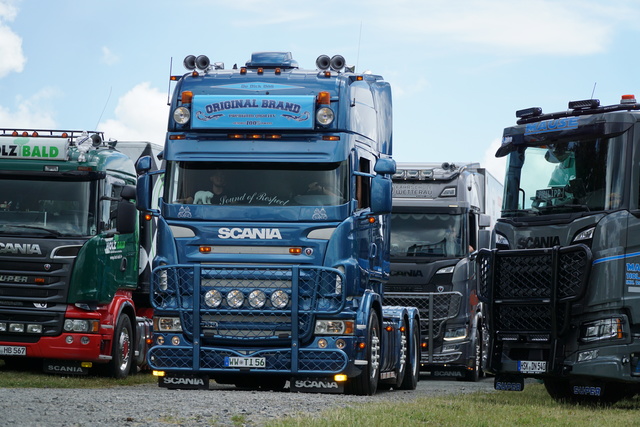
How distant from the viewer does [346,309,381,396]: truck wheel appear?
1550 centimetres

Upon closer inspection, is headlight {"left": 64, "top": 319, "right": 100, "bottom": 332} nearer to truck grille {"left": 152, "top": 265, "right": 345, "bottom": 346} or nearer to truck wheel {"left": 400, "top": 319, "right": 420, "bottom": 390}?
truck grille {"left": 152, "top": 265, "right": 345, "bottom": 346}

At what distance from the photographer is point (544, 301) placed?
14570 millimetres

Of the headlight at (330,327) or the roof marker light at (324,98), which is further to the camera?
the roof marker light at (324,98)

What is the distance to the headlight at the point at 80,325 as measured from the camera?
1831 centimetres

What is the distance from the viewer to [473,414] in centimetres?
1248

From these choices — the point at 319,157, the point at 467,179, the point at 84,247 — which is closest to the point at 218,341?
the point at 319,157

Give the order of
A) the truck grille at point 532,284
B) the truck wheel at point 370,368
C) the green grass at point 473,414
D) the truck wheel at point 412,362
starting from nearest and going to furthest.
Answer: the green grass at point 473,414 < the truck grille at point 532,284 < the truck wheel at point 370,368 < the truck wheel at point 412,362

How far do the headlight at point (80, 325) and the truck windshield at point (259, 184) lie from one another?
13.9 feet

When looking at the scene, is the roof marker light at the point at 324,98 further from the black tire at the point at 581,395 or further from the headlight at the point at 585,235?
the black tire at the point at 581,395

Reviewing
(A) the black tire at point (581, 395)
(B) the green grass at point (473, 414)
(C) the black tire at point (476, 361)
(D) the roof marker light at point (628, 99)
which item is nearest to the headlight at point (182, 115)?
(B) the green grass at point (473, 414)

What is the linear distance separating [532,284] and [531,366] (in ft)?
3.39

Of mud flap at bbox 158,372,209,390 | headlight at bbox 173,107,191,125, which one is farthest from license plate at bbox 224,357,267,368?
headlight at bbox 173,107,191,125

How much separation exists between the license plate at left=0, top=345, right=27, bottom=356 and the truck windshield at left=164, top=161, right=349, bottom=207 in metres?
4.76

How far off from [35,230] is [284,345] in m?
5.25
